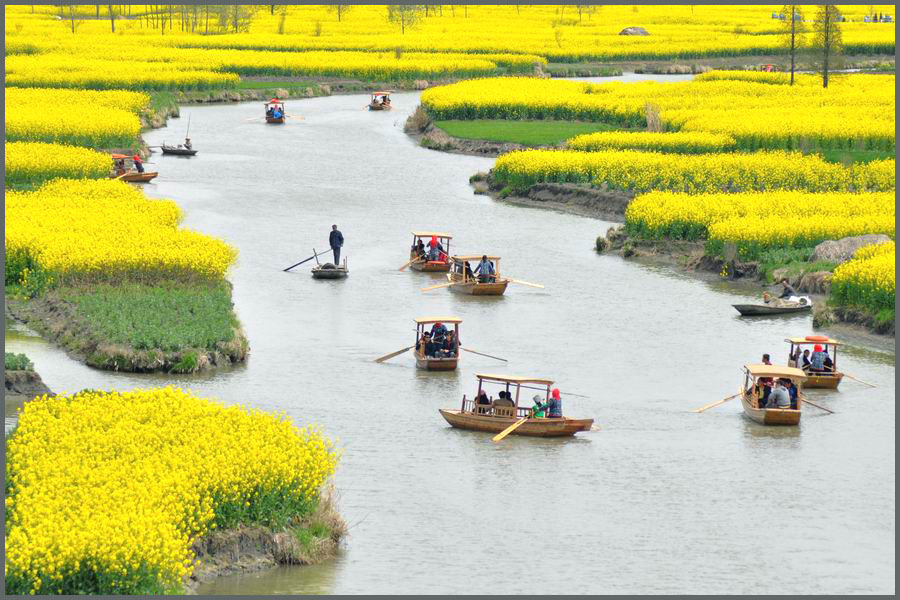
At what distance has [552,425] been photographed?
38.7 metres

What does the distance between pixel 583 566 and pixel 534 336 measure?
21.4 meters

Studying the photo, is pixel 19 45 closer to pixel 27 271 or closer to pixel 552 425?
pixel 27 271

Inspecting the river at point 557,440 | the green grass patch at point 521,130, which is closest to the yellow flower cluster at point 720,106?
the green grass patch at point 521,130

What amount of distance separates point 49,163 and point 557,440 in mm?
45983

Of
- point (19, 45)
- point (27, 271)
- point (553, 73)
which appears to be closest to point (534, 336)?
point (27, 271)

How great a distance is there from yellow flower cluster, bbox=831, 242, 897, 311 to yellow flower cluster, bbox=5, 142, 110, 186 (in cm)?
3913

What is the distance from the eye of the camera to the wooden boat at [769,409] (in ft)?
133

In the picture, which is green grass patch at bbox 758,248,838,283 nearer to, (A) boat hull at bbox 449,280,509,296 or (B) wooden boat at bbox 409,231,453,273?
(A) boat hull at bbox 449,280,509,296

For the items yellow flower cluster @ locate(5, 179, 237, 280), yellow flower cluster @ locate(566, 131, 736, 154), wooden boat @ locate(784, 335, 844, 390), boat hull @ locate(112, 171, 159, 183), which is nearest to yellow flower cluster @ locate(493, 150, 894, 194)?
yellow flower cluster @ locate(566, 131, 736, 154)

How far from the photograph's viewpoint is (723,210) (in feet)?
221

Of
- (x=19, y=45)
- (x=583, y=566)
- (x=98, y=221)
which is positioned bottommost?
(x=583, y=566)

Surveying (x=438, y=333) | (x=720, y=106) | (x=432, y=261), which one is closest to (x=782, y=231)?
(x=432, y=261)

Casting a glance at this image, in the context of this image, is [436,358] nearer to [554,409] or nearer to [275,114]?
[554,409]

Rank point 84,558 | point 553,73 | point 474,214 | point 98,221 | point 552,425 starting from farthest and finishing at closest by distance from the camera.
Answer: point 553,73
point 474,214
point 98,221
point 552,425
point 84,558
